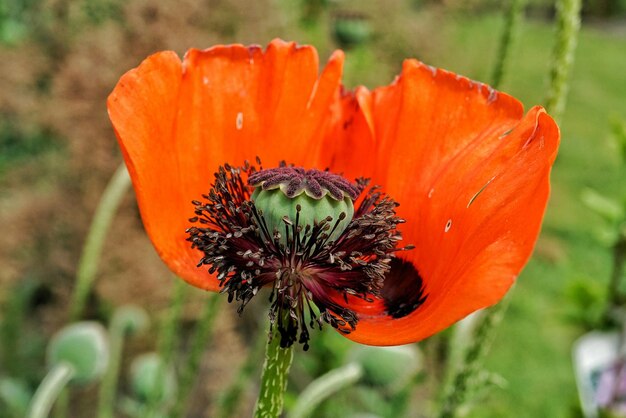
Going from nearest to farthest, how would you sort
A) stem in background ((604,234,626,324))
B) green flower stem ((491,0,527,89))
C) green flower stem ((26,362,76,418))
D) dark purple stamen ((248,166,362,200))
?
1. dark purple stamen ((248,166,362,200))
2. green flower stem ((491,0,527,89))
3. green flower stem ((26,362,76,418))
4. stem in background ((604,234,626,324))

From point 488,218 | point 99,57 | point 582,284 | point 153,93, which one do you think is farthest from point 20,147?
point 488,218

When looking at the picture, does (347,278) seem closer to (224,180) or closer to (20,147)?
(224,180)

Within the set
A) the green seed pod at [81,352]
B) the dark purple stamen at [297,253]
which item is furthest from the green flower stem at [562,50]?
the green seed pod at [81,352]

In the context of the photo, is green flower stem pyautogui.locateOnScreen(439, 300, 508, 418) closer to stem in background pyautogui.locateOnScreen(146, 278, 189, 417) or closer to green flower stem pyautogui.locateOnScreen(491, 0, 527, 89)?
green flower stem pyautogui.locateOnScreen(491, 0, 527, 89)

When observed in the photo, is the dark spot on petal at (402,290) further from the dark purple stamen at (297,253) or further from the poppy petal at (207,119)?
the poppy petal at (207,119)

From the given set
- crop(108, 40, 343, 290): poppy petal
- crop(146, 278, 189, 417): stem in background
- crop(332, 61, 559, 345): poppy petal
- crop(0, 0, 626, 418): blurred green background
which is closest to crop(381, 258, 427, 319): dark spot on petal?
crop(332, 61, 559, 345): poppy petal

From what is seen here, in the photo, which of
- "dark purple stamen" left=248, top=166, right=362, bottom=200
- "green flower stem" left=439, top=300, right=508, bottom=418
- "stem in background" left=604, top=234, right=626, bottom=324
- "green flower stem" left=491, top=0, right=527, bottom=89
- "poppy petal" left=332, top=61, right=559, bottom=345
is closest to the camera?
"poppy petal" left=332, top=61, right=559, bottom=345
